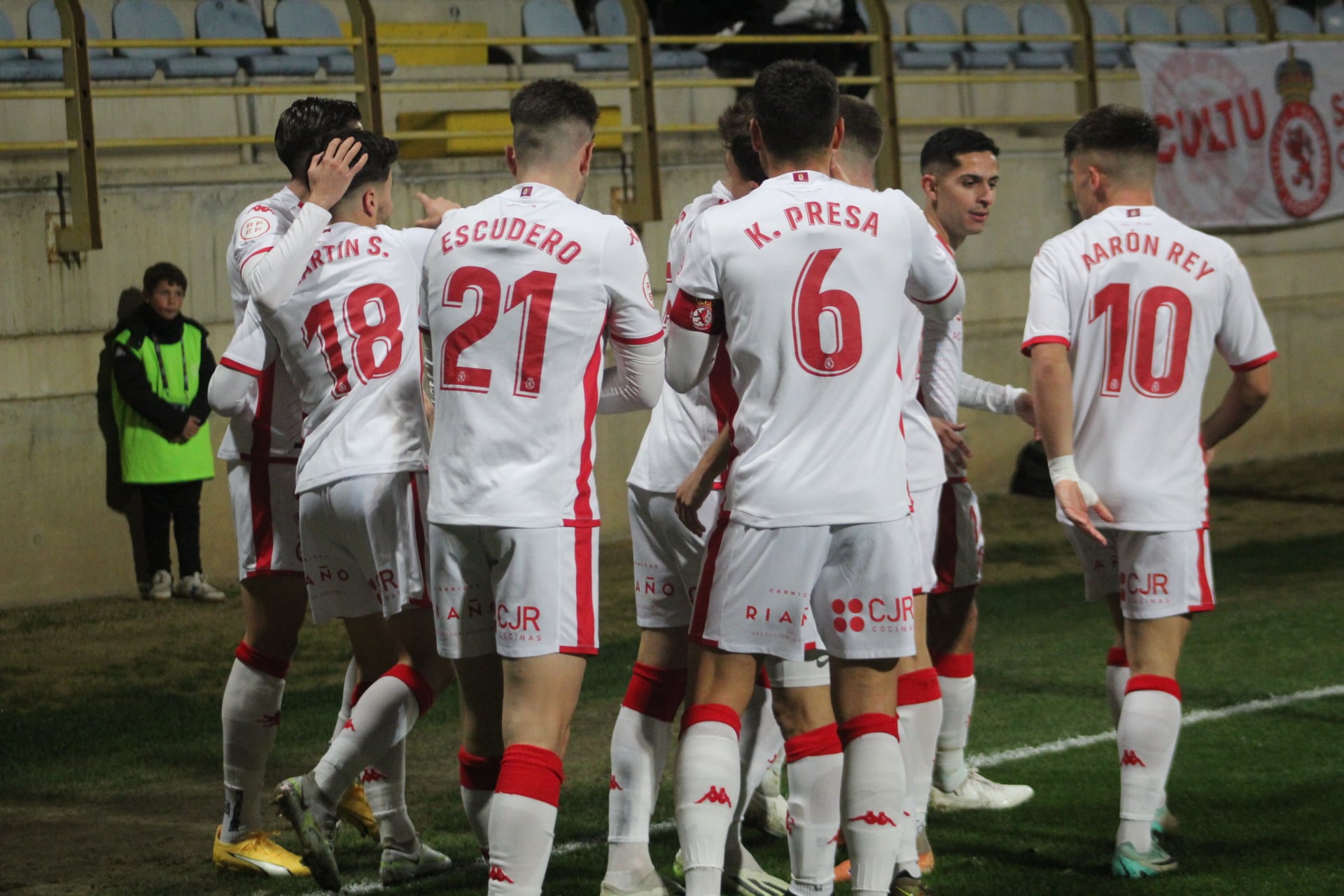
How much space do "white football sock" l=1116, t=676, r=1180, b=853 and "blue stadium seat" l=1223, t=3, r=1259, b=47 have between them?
13.6 metres

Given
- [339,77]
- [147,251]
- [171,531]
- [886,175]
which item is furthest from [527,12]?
[171,531]

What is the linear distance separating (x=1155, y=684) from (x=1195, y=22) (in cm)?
1422

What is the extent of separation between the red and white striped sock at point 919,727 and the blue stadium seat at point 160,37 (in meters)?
8.62

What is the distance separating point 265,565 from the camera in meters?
5.07

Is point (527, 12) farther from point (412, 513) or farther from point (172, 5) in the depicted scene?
point (412, 513)

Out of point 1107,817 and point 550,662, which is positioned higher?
point 550,662

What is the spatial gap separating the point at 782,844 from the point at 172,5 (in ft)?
32.1

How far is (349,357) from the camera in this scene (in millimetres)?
4648

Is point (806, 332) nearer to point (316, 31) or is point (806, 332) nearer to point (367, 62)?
point (367, 62)

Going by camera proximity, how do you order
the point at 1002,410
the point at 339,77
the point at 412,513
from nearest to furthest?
the point at 412,513, the point at 1002,410, the point at 339,77

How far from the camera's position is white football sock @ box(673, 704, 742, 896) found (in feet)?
12.8

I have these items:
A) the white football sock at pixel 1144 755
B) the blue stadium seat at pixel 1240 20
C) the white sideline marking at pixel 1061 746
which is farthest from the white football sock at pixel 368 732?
the blue stadium seat at pixel 1240 20

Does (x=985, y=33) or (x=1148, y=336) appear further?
(x=985, y=33)

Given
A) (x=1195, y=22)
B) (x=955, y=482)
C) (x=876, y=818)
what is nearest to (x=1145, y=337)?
(x=955, y=482)
